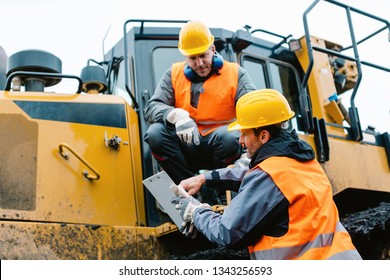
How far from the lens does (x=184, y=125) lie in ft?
11.6

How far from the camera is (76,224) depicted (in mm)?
3441

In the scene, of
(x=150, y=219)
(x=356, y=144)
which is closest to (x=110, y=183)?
(x=150, y=219)

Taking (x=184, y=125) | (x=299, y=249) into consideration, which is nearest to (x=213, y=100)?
(x=184, y=125)

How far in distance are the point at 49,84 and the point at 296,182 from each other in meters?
2.41

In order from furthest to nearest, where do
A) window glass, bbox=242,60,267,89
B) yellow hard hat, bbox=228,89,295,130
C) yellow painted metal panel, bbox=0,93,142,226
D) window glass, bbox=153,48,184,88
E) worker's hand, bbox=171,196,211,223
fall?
window glass, bbox=242,60,267,89
window glass, bbox=153,48,184,88
yellow painted metal panel, bbox=0,93,142,226
worker's hand, bbox=171,196,211,223
yellow hard hat, bbox=228,89,295,130

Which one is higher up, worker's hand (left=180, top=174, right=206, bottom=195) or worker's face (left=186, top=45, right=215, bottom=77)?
worker's face (left=186, top=45, right=215, bottom=77)

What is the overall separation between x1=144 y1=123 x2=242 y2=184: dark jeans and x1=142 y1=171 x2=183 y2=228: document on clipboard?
273 mm

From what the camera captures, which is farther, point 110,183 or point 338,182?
point 338,182

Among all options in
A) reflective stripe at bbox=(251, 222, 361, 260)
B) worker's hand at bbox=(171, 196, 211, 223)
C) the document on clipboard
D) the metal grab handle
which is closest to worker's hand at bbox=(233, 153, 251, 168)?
the document on clipboard

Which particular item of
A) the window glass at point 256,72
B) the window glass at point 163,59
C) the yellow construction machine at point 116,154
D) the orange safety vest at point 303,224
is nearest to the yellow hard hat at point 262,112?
the orange safety vest at point 303,224

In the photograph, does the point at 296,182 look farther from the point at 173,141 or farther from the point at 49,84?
the point at 49,84

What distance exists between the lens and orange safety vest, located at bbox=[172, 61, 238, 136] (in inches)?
149

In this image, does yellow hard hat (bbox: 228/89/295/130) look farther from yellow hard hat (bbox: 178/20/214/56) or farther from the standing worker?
yellow hard hat (bbox: 178/20/214/56)

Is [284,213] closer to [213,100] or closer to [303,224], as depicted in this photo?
[303,224]
